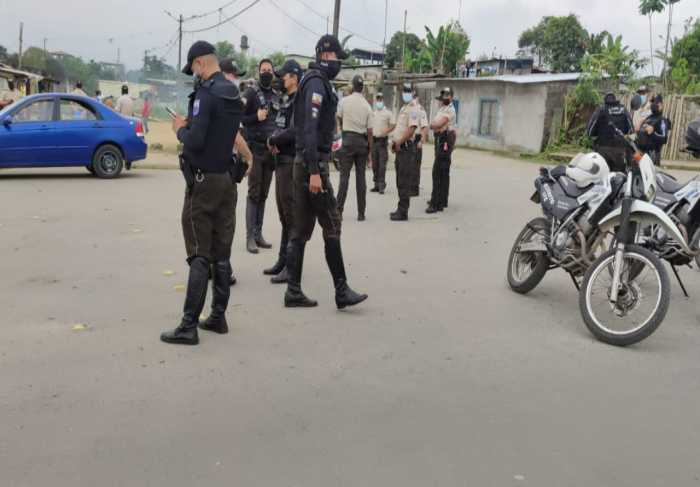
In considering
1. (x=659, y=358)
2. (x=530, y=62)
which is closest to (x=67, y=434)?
(x=659, y=358)

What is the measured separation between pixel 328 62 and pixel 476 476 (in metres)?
3.40

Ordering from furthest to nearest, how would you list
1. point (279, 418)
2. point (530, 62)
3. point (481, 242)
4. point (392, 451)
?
point (530, 62)
point (481, 242)
point (279, 418)
point (392, 451)

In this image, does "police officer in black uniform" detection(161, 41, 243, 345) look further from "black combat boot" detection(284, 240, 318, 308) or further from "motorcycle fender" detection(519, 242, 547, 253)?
"motorcycle fender" detection(519, 242, 547, 253)

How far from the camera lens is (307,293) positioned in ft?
20.3

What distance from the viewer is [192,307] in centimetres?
473

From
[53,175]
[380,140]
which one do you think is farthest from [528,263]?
[53,175]

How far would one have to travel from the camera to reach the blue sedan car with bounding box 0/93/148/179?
12.5 m

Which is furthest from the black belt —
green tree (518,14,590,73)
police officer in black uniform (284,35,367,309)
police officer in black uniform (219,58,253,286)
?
green tree (518,14,590,73)

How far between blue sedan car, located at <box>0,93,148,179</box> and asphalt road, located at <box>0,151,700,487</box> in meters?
5.74

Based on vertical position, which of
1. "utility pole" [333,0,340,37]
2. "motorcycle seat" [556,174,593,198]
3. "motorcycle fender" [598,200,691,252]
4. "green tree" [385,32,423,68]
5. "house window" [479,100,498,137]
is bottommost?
"motorcycle fender" [598,200,691,252]

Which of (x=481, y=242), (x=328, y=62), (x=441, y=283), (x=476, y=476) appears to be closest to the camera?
(x=476, y=476)

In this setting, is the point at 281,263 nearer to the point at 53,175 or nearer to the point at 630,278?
the point at 630,278

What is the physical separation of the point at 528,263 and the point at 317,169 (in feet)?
7.04

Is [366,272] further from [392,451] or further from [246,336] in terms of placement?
[392,451]
